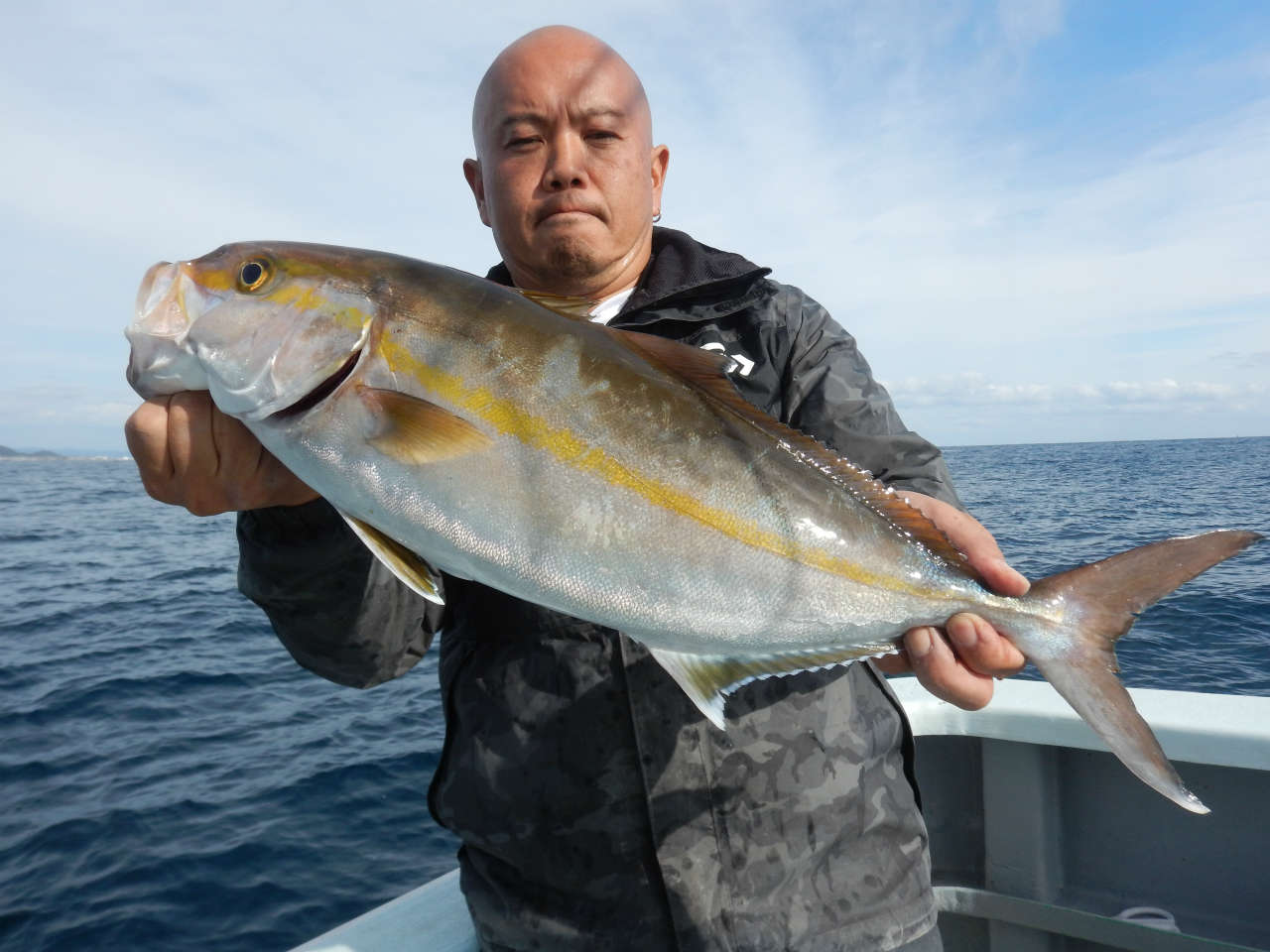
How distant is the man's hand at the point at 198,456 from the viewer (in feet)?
6.33

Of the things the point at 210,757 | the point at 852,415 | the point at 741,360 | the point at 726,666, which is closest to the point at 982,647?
the point at 726,666

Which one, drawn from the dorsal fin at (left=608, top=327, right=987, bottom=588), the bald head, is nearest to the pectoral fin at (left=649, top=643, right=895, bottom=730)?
the dorsal fin at (left=608, top=327, right=987, bottom=588)

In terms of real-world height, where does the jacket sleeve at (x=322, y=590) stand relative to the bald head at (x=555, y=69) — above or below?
below

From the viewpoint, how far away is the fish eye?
2072mm

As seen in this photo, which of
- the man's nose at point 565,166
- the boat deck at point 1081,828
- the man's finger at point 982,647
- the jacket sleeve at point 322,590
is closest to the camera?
the man's finger at point 982,647

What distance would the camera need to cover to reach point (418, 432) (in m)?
1.91

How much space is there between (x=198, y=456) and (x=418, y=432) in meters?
0.54

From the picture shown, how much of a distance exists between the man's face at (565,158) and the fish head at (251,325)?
76 centimetres

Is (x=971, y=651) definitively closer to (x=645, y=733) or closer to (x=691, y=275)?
(x=645, y=733)

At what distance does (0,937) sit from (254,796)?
218 centimetres

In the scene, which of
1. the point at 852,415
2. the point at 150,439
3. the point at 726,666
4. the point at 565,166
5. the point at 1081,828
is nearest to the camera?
the point at 150,439

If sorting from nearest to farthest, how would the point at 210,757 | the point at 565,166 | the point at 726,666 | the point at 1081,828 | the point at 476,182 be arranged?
the point at 726,666, the point at 565,166, the point at 476,182, the point at 1081,828, the point at 210,757

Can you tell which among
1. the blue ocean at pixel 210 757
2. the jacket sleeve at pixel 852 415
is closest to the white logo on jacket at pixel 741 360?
the jacket sleeve at pixel 852 415

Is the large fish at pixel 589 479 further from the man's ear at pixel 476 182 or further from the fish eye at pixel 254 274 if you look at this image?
the man's ear at pixel 476 182
